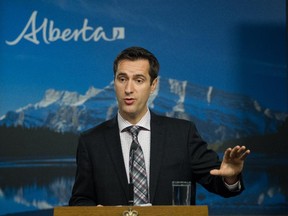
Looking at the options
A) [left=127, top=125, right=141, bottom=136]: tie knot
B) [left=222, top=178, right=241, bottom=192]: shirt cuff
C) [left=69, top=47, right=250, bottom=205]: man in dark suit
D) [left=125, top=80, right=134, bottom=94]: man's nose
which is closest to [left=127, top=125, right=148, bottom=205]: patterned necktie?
A: [left=69, top=47, right=250, bottom=205]: man in dark suit

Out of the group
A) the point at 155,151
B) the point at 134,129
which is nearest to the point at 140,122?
the point at 134,129

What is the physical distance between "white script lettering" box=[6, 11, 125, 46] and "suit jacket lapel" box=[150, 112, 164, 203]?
1.45 m

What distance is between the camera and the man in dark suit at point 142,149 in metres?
2.58

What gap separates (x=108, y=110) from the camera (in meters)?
4.03

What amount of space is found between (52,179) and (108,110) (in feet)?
1.95

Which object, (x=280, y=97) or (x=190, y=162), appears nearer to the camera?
(x=190, y=162)

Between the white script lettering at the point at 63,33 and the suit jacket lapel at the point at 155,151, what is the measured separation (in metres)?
1.45

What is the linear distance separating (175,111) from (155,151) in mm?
→ 1445

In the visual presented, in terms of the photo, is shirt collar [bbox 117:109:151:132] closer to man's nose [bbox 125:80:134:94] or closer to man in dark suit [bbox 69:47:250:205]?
man in dark suit [bbox 69:47:250:205]

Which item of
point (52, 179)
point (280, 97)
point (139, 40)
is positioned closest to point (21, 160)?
point (52, 179)

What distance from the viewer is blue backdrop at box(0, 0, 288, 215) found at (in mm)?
3986

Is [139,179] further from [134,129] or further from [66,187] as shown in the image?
[66,187]

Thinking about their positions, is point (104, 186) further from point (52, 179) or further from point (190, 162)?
point (52, 179)

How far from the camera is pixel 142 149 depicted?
8.63 feet
